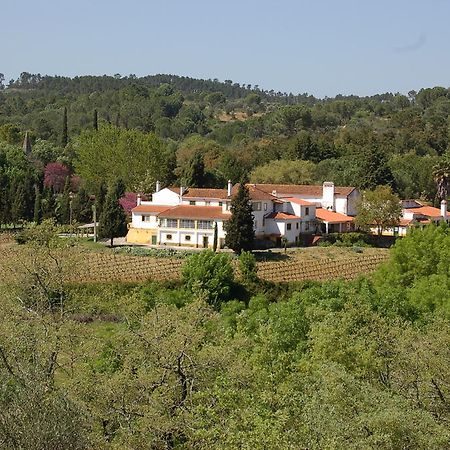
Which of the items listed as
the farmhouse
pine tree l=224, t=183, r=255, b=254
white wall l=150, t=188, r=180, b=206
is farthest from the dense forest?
pine tree l=224, t=183, r=255, b=254

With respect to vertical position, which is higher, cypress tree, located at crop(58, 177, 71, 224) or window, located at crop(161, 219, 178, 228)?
cypress tree, located at crop(58, 177, 71, 224)

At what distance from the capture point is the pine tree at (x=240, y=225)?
44594 millimetres

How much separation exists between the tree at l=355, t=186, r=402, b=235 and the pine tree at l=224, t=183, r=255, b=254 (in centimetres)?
989

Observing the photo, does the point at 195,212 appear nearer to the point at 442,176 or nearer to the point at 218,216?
the point at 218,216

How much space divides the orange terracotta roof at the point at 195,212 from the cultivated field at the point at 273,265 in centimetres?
403

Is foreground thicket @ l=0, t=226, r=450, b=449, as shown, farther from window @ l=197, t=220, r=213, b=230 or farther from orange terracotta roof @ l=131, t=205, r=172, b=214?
orange terracotta roof @ l=131, t=205, r=172, b=214

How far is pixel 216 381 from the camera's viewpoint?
50.3 ft

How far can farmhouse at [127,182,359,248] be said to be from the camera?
48.1m

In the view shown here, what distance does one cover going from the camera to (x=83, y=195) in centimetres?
5769

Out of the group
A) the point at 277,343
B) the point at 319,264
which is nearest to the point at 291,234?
the point at 319,264

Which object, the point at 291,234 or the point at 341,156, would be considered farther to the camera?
the point at 341,156

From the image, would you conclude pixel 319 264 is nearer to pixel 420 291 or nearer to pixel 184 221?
pixel 184 221

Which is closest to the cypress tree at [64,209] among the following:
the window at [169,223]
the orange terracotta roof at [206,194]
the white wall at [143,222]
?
the white wall at [143,222]

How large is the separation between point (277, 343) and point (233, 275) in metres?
18.8
